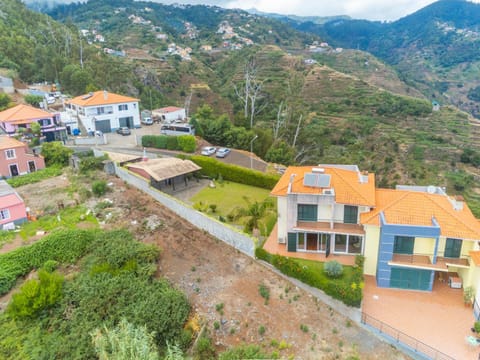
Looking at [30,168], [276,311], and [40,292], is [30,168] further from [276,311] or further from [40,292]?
[276,311]

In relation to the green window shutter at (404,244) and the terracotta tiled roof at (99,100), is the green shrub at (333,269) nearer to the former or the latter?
the green window shutter at (404,244)

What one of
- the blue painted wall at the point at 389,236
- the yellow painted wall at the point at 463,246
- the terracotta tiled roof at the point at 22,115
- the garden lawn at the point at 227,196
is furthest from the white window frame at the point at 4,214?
the yellow painted wall at the point at 463,246

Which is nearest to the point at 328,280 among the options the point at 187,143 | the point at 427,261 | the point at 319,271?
the point at 319,271

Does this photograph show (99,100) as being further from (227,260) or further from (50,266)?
(227,260)

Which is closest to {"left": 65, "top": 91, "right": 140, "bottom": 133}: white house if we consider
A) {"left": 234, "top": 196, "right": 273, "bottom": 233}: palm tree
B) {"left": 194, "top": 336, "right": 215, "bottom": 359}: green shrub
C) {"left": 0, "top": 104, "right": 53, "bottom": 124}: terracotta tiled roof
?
{"left": 0, "top": 104, "right": 53, "bottom": 124}: terracotta tiled roof

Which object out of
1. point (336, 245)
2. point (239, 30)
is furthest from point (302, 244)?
point (239, 30)
